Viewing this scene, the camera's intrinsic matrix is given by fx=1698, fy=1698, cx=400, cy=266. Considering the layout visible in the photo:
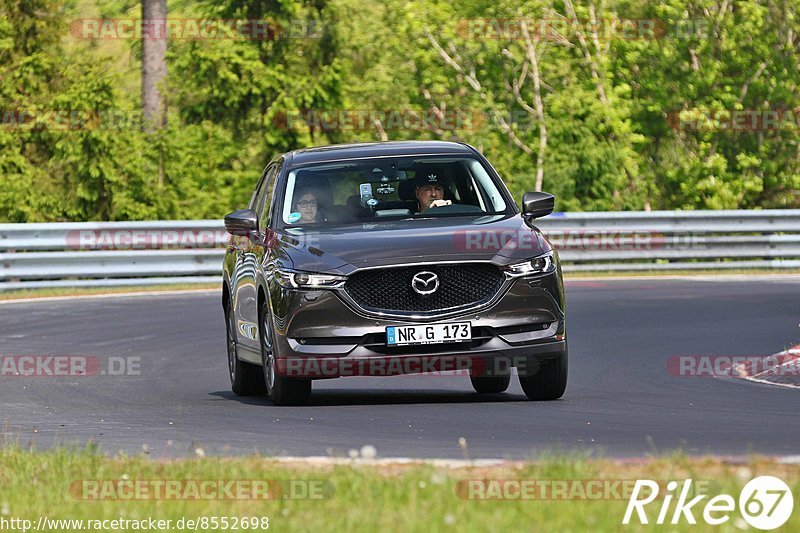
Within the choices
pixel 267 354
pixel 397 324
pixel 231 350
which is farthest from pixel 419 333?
pixel 231 350

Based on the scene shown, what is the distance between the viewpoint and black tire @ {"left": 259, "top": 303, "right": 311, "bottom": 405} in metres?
11.5

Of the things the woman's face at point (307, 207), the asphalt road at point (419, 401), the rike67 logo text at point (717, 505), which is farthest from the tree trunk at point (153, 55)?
the rike67 logo text at point (717, 505)

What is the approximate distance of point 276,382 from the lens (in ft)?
38.0

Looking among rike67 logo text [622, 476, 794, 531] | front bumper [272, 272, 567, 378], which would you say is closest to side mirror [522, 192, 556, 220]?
front bumper [272, 272, 567, 378]

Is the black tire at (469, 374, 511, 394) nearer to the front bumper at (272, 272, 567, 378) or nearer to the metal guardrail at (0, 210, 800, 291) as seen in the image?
the front bumper at (272, 272, 567, 378)

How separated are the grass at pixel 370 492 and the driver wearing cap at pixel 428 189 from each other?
4244 millimetres

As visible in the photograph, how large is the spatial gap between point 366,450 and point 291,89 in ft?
95.3

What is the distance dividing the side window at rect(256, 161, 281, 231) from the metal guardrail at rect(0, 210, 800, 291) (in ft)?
41.2

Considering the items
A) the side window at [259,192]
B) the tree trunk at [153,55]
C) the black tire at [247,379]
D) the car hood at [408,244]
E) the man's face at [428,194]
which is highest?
the man's face at [428,194]

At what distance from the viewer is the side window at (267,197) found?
12.6 metres

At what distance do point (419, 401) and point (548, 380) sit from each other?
0.98 metres

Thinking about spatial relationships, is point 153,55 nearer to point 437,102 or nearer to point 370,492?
point 437,102

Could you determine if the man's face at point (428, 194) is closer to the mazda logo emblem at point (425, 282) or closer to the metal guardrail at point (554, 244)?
the mazda logo emblem at point (425, 282)

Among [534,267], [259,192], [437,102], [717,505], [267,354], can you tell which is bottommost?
[437,102]
